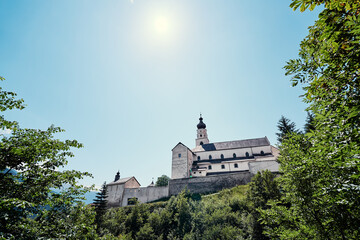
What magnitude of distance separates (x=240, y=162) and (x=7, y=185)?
38535 mm

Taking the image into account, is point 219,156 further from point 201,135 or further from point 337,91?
point 337,91

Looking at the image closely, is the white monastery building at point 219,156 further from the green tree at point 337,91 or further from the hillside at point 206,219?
the green tree at point 337,91

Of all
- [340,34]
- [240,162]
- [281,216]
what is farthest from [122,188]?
[340,34]

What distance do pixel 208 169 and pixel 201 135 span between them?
586 inches

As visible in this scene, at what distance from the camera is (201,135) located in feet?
173

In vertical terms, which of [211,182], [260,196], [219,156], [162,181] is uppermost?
[219,156]

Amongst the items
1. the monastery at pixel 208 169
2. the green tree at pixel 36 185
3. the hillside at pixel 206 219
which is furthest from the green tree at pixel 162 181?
the green tree at pixel 36 185

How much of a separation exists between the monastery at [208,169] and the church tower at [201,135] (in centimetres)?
482

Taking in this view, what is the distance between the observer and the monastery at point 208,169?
31125mm

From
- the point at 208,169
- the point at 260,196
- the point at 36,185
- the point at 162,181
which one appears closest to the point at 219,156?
the point at 208,169

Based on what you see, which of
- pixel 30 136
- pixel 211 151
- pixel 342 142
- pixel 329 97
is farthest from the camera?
pixel 211 151

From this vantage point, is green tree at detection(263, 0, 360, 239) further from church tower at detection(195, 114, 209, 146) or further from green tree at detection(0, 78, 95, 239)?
church tower at detection(195, 114, 209, 146)

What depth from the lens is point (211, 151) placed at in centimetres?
4356

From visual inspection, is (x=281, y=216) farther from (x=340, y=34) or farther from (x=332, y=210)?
(x=340, y=34)
